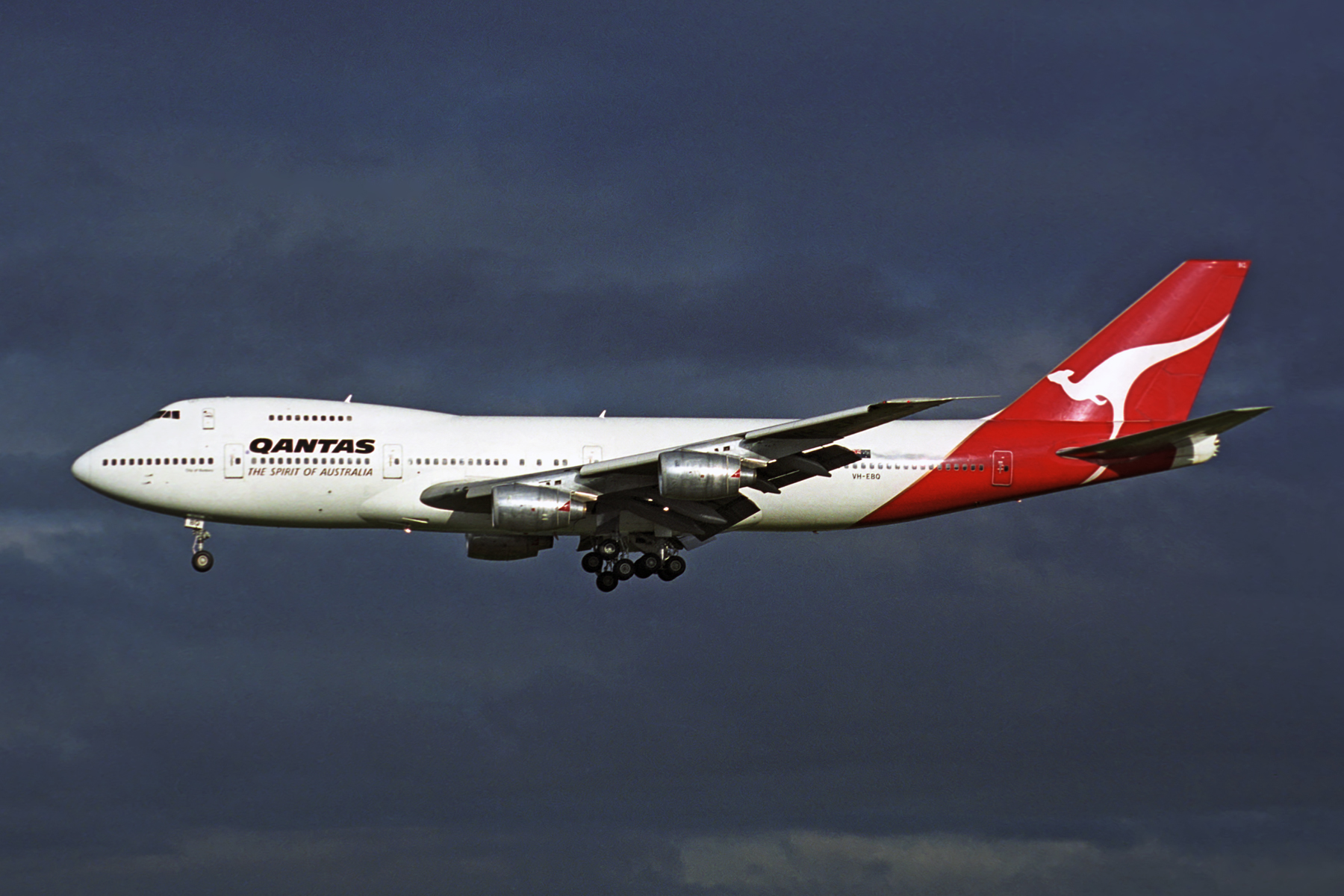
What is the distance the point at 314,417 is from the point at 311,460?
1454mm

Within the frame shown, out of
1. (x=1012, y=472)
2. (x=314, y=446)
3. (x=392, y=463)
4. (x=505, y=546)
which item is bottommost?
(x=505, y=546)

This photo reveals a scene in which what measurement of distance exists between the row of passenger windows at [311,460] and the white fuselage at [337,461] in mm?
31

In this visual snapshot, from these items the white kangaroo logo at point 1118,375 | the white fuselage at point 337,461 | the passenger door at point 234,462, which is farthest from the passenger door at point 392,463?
the white kangaroo logo at point 1118,375

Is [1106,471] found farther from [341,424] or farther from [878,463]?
[341,424]

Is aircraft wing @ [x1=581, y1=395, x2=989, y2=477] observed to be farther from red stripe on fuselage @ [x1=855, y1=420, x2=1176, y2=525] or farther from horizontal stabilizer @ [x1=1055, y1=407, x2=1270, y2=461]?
horizontal stabilizer @ [x1=1055, y1=407, x2=1270, y2=461]

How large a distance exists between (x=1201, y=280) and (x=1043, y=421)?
26.3ft

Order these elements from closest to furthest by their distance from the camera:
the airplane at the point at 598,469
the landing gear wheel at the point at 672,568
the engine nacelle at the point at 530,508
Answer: the engine nacelle at the point at 530,508
the airplane at the point at 598,469
the landing gear wheel at the point at 672,568

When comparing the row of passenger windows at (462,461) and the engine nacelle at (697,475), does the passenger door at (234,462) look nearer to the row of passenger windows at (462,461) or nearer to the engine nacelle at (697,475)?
the row of passenger windows at (462,461)

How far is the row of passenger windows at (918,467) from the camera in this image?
47344mm

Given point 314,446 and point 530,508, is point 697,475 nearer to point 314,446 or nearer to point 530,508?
point 530,508

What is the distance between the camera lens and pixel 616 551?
156 ft

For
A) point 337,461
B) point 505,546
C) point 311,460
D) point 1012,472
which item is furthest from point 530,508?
point 1012,472

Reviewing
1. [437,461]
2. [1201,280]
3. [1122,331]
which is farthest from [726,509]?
[1201,280]

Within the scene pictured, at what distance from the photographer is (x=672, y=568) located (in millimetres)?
47875
